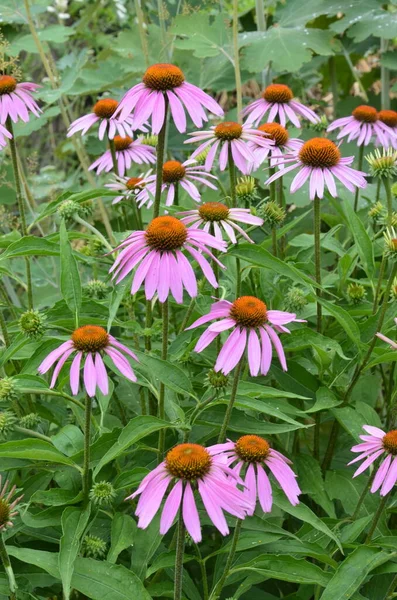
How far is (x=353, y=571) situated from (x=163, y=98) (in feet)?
2.31

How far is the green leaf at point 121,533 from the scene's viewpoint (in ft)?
3.48

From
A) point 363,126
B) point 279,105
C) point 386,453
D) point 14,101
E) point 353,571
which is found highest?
point 14,101

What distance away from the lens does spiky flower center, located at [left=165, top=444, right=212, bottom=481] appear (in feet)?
2.76

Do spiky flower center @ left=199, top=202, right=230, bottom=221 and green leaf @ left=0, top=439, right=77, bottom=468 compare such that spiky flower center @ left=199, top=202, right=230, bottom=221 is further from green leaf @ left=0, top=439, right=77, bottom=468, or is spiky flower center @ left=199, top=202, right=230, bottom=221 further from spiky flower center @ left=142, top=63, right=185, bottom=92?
green leaf @ left=0, top=439, right=77, bottom=468

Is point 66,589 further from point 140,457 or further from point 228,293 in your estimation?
point 228,293

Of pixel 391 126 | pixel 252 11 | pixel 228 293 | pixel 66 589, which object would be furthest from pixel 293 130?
pixel 66 589

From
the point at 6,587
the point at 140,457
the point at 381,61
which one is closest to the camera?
the point at 6,587

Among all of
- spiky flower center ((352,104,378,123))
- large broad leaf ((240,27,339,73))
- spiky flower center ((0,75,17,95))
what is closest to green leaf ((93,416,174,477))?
spiky flower center ((0,75,17,95))

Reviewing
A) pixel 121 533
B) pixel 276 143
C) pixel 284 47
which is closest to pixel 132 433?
pixel 121 533

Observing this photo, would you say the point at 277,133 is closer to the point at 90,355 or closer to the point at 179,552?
the point at 90,355

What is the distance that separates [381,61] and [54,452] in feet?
6.01

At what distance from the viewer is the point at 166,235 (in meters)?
1.00

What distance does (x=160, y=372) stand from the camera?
3.47ft

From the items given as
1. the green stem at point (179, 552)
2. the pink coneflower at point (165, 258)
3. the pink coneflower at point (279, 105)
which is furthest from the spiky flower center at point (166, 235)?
the pink coneflower at point (279, 105)
